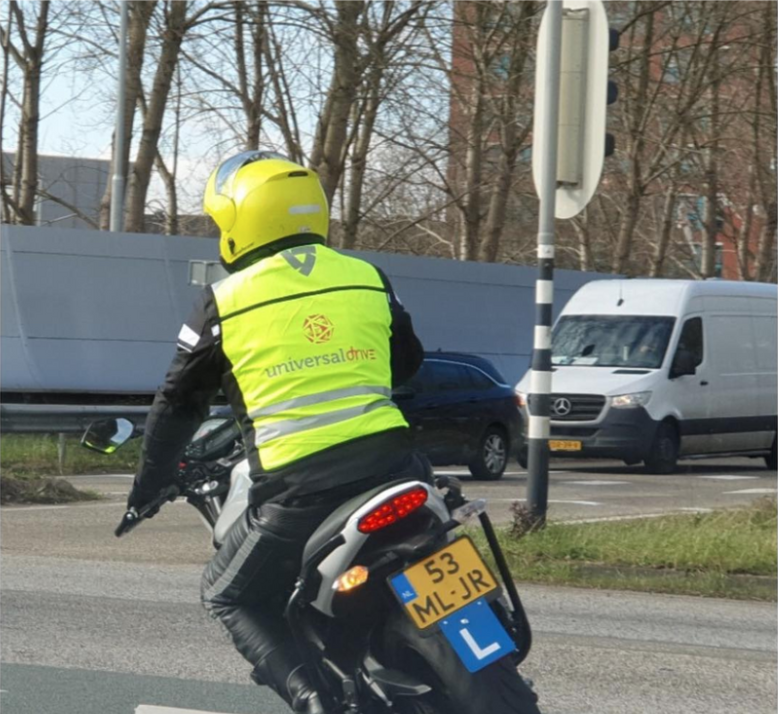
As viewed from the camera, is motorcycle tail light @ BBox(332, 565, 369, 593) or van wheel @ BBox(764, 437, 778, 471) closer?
motorcycle tail light @ BBox(332, 565, 369, 593)

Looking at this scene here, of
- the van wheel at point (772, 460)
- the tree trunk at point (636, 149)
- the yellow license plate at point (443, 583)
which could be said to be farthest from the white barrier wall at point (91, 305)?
the yellow license plate at point (443, 583)

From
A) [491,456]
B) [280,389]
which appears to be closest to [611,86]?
[280,389]

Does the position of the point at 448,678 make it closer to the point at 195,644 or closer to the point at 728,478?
the point at 195,644

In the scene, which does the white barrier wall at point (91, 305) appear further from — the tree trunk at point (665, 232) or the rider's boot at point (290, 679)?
the rider's boot at point (290, 679)

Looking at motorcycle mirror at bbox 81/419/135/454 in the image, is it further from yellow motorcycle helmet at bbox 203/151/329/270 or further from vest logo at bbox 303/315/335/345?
vest logo at bbox 303/315/335/345

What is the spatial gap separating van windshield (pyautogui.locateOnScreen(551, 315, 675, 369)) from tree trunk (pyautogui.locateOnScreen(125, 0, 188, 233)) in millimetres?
7335

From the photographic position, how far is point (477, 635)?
339 cm

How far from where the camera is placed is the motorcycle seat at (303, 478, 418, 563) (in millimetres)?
3518

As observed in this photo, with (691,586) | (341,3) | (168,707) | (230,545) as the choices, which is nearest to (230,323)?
(230,545)

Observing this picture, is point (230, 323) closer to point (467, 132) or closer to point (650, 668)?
point (650, 668)

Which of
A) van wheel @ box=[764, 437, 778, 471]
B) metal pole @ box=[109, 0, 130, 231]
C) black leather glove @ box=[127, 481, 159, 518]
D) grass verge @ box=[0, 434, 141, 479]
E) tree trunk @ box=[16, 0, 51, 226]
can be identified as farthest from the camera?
tree trunk @ box=[16, 0, 51, 226]

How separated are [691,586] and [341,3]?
49.7ft

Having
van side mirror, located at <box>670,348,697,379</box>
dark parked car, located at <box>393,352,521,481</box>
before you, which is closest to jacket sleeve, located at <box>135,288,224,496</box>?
dark parked car, located at <box>393,352,521,481</box>

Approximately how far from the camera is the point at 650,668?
245 inches
